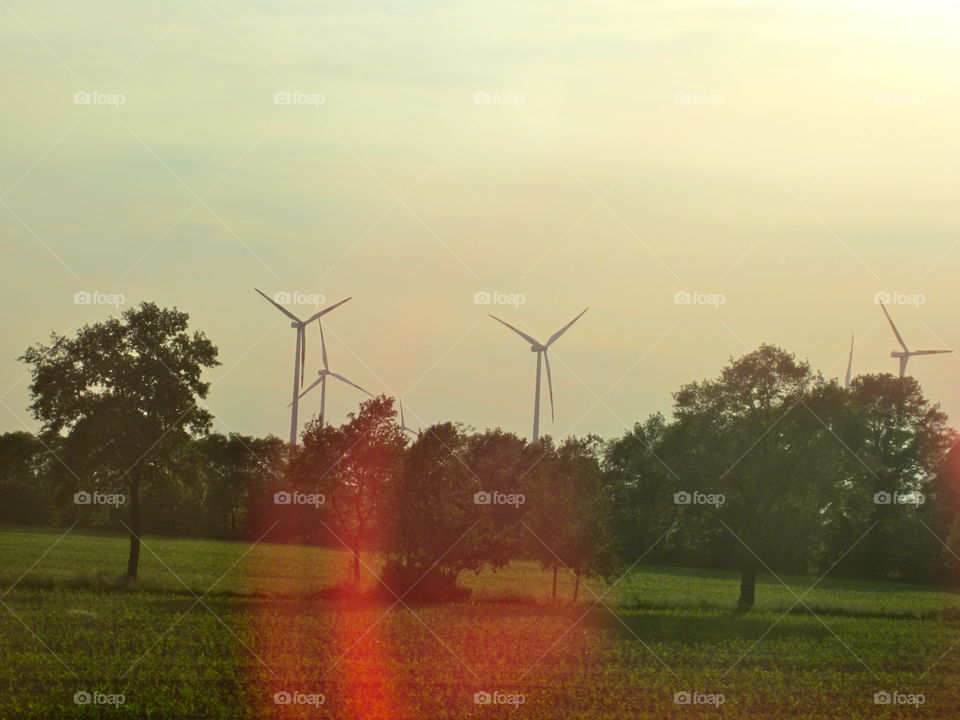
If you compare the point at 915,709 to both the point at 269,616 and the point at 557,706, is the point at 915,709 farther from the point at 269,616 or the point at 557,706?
the point at 269,616

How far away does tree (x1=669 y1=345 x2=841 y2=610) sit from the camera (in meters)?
68.0

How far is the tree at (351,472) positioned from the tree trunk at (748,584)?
18820 mm

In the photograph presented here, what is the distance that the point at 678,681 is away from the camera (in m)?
43.3

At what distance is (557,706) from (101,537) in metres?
45.2

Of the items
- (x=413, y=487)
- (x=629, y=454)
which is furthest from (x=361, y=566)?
(x=629, y=454)
